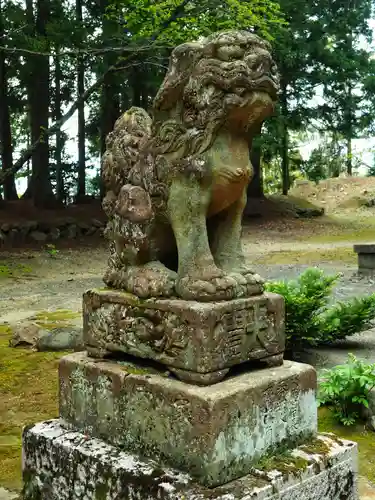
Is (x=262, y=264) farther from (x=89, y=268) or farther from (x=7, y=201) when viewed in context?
(x=7, y=201)

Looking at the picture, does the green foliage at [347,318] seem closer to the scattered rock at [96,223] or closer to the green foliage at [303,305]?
the green foliage at [303,305]

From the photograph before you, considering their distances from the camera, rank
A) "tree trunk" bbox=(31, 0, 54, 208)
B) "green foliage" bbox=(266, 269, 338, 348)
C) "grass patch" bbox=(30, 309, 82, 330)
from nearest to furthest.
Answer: "green foliage" bbox=(266, 269, 338, 348) < "grass patch" bbox=(30, 309, 82, 330) < "tree trunk" bbox=(31, 0, 54, 208)

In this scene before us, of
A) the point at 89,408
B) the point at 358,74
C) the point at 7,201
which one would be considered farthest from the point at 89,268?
the point at 358,74

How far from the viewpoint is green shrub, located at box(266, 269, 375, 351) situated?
17.2 feet

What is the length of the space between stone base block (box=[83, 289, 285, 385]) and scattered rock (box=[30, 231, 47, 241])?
1262cm

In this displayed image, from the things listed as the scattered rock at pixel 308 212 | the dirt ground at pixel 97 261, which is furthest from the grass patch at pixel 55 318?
the scattered rock at pixel 308 212

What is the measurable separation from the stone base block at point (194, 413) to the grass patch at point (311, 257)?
33.9ft

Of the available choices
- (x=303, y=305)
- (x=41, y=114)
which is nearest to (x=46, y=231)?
(x=41, y=114)

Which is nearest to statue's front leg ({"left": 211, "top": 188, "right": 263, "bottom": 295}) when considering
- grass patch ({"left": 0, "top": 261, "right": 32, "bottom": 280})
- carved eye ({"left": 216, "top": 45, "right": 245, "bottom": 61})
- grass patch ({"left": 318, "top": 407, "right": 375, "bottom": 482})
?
carved eye ({"left": 216, "top": 45, "right": 245, "bottom": 61})

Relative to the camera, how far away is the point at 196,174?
8.29 feet

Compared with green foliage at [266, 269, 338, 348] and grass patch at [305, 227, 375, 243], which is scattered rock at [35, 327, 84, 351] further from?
grass patch at [305, 227, 375, 243]

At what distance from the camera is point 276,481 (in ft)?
7.78

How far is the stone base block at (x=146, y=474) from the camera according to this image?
91.4 inches

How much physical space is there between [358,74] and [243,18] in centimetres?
1189
